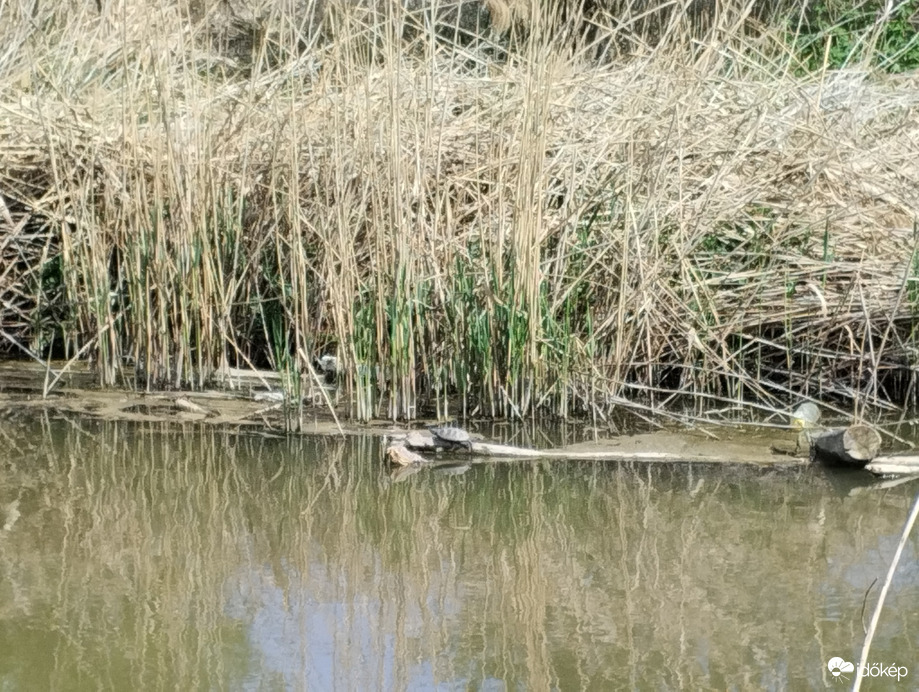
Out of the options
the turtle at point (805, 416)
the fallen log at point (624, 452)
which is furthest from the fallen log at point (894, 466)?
the turtle at point (805, 416)

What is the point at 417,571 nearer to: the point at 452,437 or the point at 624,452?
the point at 452,437

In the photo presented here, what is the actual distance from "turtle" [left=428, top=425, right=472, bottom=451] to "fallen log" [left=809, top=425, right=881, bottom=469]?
112 centimetres

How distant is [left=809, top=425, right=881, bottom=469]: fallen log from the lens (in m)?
3.87

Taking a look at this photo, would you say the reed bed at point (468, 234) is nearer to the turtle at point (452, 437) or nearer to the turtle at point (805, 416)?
the turtle at point (805, 416)

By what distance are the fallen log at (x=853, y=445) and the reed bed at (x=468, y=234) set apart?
400mm

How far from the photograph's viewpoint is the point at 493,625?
111 inches

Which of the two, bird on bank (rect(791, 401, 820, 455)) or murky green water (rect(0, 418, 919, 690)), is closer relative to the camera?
murky green water (rect(0, 418, 919, 690))

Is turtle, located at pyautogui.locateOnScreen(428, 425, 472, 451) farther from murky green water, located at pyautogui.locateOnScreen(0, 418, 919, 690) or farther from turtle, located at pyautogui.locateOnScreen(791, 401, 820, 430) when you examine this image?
turtle, located at pyautogui.locateOnScreen(791, 401, 820, 430)

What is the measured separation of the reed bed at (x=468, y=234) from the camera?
14.4ft

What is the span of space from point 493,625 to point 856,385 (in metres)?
2.52

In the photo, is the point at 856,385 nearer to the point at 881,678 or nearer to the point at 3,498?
the point at 881,678

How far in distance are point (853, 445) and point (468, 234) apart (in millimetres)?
1643

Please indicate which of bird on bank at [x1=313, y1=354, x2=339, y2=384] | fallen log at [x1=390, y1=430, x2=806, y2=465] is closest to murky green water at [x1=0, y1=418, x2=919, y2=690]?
fallen log at [x1=390, y1=430, x2=806, y2=465]

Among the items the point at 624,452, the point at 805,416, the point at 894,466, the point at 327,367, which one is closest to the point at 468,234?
the point at 327,367
